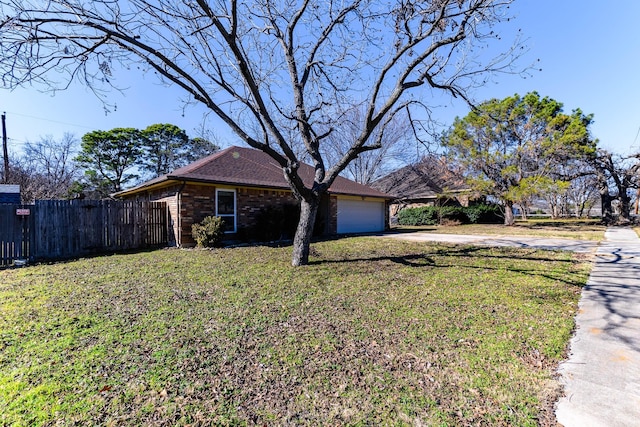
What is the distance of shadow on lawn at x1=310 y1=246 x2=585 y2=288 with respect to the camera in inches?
245

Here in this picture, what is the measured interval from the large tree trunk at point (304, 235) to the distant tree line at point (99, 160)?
561 inches

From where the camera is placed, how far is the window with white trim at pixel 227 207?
34.9ft

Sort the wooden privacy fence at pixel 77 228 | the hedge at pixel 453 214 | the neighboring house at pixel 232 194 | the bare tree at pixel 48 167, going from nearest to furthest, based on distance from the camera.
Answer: the wooden privacy fence at pixel 77 228 < the neighboring house at pixel 232 194 < the bare tree at pixel 48 167 < the hedge at pixel 453 214

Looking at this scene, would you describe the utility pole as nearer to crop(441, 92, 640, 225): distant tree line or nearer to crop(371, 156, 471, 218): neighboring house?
crop(371, 156, 471, 218): neighboring house

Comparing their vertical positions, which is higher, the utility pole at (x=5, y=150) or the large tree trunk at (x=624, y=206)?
the utility pole at (x=5, y=150)

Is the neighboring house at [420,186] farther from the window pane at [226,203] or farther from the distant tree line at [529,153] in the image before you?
the window pane at [226,203]

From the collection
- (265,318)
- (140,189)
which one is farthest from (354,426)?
(140,189)

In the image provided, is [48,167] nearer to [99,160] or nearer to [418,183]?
[99,160]

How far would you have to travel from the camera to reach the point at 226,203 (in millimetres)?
10844

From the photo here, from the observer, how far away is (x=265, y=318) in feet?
12.1

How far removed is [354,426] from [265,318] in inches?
78.8

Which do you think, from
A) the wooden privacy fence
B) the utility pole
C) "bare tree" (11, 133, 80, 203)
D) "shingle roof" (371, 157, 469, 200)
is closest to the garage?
"shingle roof" (371, 157, 469, 200)

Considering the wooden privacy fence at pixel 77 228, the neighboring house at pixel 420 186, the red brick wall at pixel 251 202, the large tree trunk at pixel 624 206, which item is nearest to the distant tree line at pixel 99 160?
the red brick wall at pixel 251 202

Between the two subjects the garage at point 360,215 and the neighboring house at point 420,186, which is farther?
the neighboring house at point 420,186
